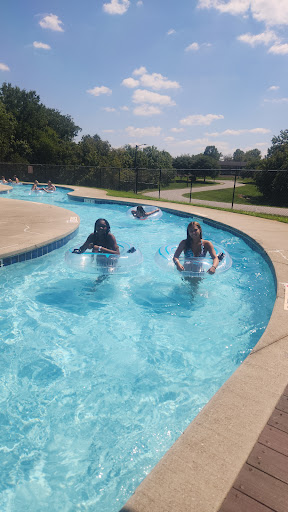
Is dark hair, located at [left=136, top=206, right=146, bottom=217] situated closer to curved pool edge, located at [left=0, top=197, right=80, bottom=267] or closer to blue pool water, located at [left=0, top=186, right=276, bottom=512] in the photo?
curved pool edge, located at [left=0, top=197, right=80, bottom=267]

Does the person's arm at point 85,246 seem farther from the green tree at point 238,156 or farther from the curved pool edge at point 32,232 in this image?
the green tree at point 238,156

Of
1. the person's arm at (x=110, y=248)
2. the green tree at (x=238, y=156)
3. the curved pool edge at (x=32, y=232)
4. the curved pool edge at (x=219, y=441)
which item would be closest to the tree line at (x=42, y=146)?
the curved pool edge at (x=32, y=232)

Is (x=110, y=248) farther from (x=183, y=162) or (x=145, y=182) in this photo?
(x=183, y=162)

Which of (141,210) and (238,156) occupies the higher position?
(238,156)

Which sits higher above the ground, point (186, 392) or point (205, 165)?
point (205, 165)

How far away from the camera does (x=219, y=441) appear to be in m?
1.88

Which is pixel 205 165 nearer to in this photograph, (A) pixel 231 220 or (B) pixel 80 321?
(A) pixel 231 220

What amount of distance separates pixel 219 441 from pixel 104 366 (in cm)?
194

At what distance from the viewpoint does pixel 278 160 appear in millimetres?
22172

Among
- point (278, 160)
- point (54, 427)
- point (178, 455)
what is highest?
point (278, 160)

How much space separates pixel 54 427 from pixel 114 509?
35.4 inches

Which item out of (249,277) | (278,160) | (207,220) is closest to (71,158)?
(278,160)

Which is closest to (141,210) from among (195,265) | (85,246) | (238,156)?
(85,246)

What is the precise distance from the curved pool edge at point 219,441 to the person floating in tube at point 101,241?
311 cm
